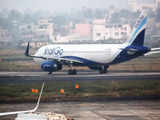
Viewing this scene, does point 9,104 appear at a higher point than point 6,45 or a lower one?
lower

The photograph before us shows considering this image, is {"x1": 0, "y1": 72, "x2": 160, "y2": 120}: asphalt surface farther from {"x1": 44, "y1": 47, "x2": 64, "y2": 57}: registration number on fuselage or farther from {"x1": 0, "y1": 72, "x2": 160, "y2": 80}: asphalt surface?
{"x1": 44, "y1": 47, "x2": 64, "y2": 57}: registration number on fuselage

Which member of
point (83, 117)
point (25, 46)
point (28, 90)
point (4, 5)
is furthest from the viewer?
point (25, 46)

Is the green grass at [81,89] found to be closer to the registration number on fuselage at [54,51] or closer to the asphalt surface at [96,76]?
the asphalt surface at [96,76]

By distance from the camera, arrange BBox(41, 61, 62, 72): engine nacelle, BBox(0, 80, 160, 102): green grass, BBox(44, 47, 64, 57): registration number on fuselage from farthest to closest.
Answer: BBox(44, 47, 64, 57): registration number on fuselage → BBox(41, 61, 62, 72): engine nacelle → BBox(0, 80, 160, 102): green grass

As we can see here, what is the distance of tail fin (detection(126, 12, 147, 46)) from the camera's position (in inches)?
1945

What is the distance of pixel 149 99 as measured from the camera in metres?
33.4

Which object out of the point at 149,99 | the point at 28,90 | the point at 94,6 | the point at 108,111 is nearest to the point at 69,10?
the point at 94,6

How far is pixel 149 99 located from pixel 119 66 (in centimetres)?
2239

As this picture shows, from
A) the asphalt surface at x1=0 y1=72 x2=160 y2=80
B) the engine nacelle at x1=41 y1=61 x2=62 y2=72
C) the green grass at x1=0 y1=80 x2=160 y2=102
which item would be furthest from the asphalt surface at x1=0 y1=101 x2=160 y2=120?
the engine nacelle at x1=41 y1=61 x2=62 y2=72

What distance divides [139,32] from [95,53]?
6165 mm

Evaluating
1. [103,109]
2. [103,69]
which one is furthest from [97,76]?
[103,109]

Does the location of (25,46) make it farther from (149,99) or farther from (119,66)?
(149,99)

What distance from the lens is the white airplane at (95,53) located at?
163 feet

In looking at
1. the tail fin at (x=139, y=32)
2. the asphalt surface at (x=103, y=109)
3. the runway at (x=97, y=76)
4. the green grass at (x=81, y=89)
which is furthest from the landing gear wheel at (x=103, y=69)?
the asphalt surface at (x=103, y=109)
